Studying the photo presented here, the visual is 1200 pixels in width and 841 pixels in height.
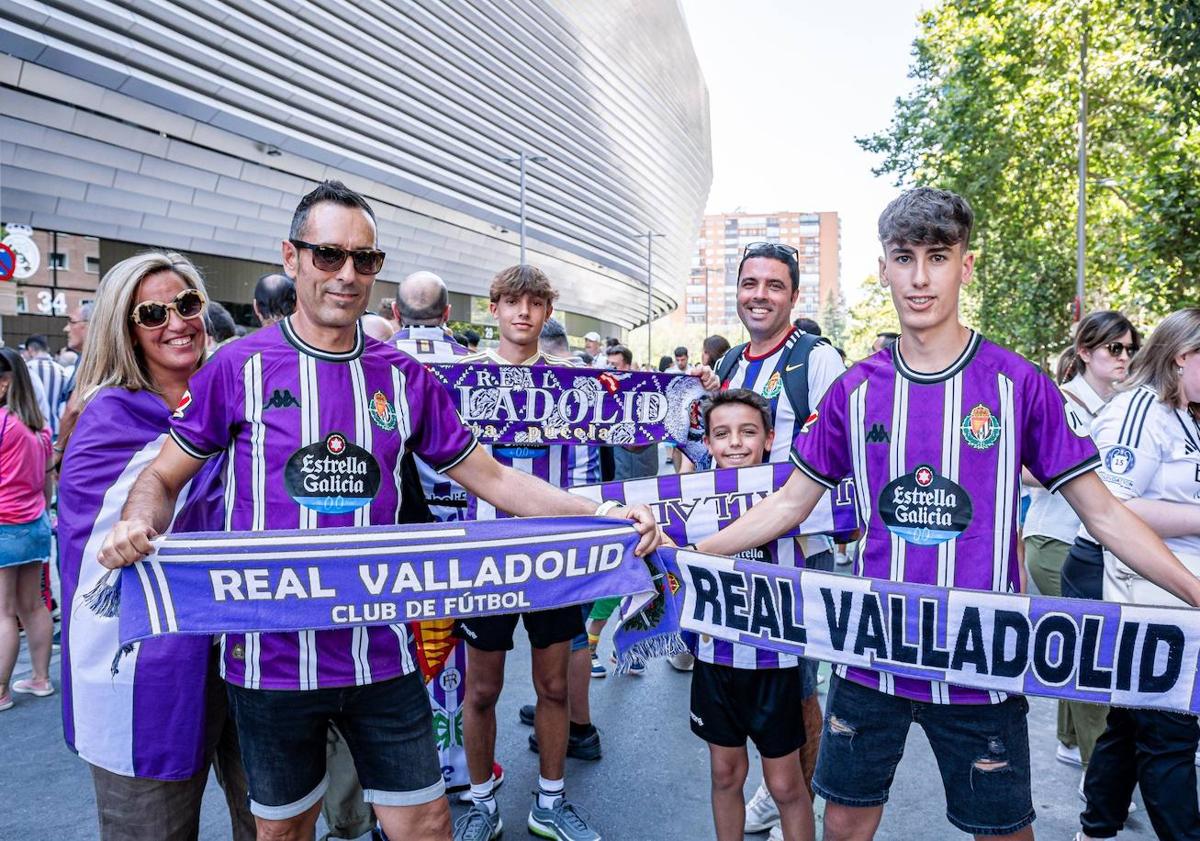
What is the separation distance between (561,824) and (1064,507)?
3007 mm

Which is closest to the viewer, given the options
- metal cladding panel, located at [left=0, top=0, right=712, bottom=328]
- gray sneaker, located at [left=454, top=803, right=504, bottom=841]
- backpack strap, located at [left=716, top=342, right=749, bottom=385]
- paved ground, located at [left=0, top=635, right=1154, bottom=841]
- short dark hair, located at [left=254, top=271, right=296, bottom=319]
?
gray sneaker, located at [left=454, top=803, right=504, bottom=841]

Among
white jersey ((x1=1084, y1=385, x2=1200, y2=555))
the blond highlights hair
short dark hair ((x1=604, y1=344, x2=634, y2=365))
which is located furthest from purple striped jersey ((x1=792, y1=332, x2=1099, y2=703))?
short dark hair ((x1=604, y1=344, x2=634, y2=365))

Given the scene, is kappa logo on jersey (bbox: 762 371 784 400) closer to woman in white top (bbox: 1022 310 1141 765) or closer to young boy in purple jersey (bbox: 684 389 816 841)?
young boy in purple jersey (bbox: 684 389 816 841)

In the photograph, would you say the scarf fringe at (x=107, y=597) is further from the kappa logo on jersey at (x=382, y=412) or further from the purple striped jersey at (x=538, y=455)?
the purple striped jersey at (x=538, y=455)

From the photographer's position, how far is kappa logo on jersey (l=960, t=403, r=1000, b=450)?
97.9 inches

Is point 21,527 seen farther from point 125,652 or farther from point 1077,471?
point 1077,471

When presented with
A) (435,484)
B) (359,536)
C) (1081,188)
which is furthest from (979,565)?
(1081,188)

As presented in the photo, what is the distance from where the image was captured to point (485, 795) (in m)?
3.84

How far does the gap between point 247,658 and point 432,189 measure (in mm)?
35268

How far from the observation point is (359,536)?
2.49m

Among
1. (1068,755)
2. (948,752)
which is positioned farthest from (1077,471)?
(1068,755)

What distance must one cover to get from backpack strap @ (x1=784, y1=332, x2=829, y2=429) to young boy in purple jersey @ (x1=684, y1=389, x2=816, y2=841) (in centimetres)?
80

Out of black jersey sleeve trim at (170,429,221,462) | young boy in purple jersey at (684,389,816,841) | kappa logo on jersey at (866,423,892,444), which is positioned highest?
kappa logo on jersey at (866,423,892,444)

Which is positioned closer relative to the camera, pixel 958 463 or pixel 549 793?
pixel 958 463
